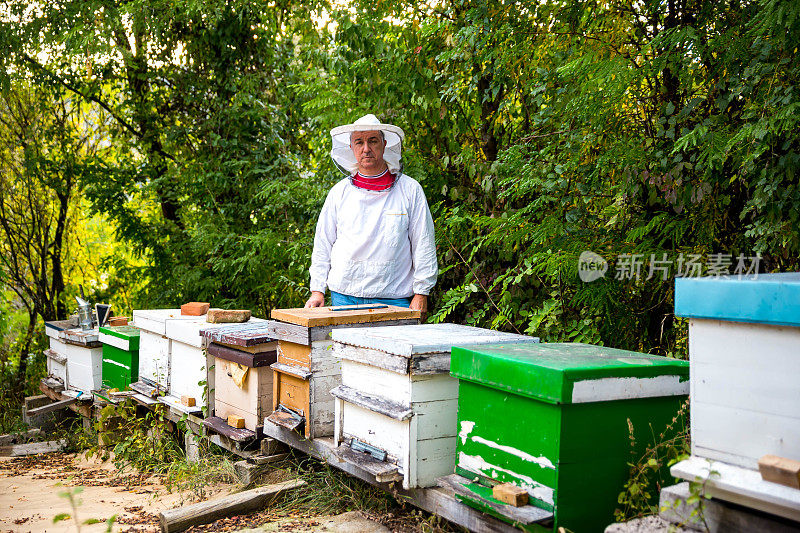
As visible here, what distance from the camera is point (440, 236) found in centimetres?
470

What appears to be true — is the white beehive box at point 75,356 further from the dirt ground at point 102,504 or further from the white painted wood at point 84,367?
the dirt ground at point 102,504

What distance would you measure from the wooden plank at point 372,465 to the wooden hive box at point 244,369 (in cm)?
80

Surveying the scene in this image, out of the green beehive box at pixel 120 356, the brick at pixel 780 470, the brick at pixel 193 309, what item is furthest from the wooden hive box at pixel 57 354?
the brick at pixel 780 470

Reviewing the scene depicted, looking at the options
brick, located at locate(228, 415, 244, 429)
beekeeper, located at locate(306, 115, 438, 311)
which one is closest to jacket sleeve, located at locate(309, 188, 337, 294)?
beekeeper, located at locate(306, 115, 438, 311)

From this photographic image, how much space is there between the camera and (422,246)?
388 centimetres

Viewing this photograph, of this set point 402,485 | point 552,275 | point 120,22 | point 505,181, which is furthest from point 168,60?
point 402,485

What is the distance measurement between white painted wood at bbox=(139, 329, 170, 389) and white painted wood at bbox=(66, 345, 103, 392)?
804 mm

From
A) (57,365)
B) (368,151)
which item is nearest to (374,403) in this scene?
(368,151)

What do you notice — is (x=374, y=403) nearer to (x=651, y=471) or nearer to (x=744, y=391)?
(x=651, y=471)

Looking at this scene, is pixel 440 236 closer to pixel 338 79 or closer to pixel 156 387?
pixel 338 79

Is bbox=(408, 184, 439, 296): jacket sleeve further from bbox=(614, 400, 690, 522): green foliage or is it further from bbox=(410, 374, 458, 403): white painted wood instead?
bbox=(614, 400, 690, 522): green foliage

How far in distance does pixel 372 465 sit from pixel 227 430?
1.28m

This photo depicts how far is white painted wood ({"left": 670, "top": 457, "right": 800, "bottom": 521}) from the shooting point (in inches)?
62.5

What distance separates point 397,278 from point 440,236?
0.90 meters
